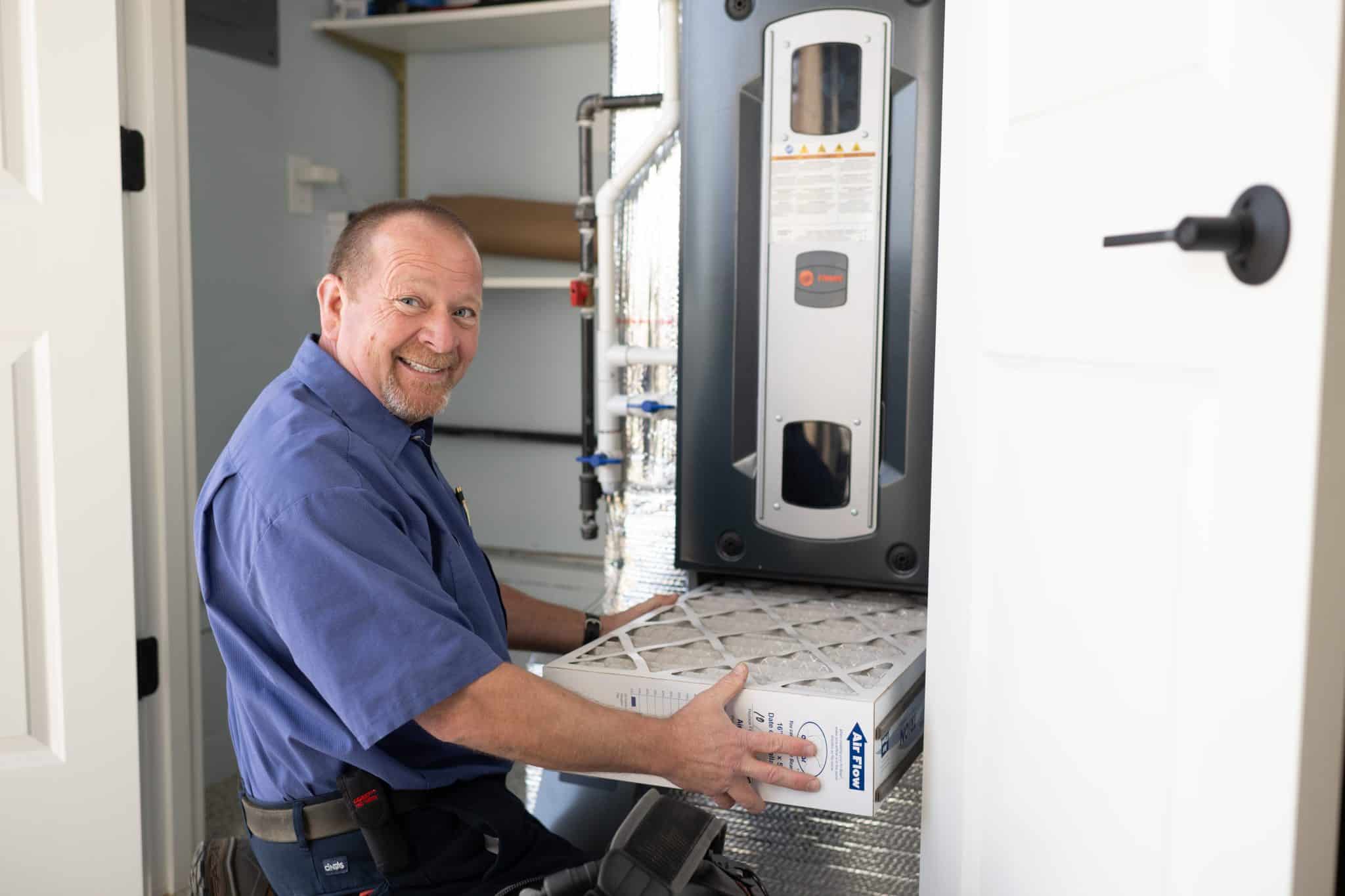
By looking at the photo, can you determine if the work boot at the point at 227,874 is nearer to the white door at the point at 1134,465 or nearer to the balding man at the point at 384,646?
the balding man at the point at 384,646

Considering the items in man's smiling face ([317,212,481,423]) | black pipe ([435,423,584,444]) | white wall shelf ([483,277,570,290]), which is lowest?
black pipe ([435,423,584,444])

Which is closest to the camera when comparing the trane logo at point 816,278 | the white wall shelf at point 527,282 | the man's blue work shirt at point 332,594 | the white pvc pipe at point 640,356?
the man's blue work shirt at point 332,594

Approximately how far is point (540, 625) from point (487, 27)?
1745 millimetres

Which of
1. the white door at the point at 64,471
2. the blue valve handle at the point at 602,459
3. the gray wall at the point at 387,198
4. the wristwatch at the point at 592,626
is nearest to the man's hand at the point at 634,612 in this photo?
the wristwatch at the point at 592,626

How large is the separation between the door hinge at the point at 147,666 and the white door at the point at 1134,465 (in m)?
1.37

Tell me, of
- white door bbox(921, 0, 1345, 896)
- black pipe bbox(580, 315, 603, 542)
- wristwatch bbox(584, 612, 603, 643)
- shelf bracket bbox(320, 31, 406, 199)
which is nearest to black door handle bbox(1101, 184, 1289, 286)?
white door bbox(921, 0, 1345, 896)

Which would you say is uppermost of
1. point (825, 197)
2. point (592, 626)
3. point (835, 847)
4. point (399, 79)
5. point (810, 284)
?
Result: point (399, 79)

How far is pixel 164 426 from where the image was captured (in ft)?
6.12

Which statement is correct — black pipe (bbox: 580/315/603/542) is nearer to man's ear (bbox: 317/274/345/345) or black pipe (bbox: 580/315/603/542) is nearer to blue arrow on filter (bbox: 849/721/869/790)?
man's ear (bbox: 317/274/345/345)

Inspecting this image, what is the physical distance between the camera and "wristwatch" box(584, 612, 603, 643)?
1.60m

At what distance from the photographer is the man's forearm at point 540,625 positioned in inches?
62.7

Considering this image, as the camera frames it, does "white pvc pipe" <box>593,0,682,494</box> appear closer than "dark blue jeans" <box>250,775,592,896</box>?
No

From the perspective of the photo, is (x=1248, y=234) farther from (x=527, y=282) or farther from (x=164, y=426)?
(x=527, y=282)

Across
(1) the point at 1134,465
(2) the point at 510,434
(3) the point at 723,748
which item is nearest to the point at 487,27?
(2) the point at 510,434
